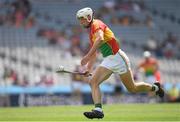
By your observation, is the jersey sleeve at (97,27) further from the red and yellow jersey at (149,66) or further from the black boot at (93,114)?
the red and yellow jersey at (149,66)

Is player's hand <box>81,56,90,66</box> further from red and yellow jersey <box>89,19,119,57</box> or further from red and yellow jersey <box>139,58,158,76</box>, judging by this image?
red and yellow jersey <box>139,58,158,76</box>

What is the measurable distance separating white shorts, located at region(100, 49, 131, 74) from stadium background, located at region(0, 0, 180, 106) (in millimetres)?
16000

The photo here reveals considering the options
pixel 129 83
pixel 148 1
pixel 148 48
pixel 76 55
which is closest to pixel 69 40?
pixel 76 55

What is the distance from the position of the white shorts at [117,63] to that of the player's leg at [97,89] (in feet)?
0.34

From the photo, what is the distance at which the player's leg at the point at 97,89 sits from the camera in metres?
14.1

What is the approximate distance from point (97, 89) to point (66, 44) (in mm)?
21647

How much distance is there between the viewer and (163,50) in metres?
Result: 38.0

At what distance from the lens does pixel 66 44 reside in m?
35.9

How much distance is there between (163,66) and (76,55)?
5090mm

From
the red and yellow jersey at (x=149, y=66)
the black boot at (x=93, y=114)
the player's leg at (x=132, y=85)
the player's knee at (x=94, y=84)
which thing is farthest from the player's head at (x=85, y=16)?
the red and yellow jersey at (x=149, y=66)

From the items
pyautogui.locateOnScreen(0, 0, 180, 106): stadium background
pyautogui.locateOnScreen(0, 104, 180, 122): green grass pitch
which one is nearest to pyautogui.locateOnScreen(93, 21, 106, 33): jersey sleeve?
pyautogui.locateOnScreen(0, 104, 180, 122): green grass pitch

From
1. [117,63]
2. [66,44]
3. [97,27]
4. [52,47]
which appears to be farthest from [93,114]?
[66,44]

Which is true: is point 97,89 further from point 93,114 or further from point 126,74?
point 126,74

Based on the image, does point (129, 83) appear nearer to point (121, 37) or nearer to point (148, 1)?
point (121, 37)
